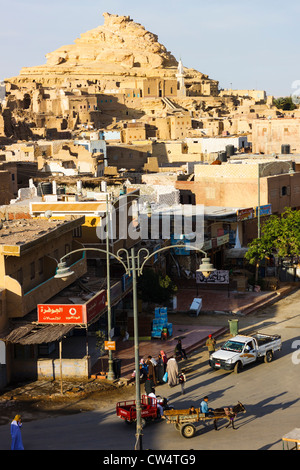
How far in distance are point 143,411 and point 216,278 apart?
56.0 feet

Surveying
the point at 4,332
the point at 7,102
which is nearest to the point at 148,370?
the point at 4,332

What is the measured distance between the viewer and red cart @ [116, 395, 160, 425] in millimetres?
19531

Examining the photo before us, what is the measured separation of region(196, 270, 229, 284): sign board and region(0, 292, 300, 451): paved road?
10457mm

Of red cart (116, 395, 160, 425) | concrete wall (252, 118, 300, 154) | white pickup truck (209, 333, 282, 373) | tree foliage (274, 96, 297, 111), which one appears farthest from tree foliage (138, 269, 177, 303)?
tree foliage (274, 96, 297, 111)

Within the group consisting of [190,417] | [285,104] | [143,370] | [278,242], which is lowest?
[143,370]

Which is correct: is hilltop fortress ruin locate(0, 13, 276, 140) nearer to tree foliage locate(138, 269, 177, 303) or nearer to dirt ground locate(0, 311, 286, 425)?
tree foliage locate(138, 269, 177, 303)

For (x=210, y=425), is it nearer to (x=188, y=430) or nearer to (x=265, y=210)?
(x=188, y=430)

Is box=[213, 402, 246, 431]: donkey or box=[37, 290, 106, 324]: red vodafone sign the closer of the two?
box=[213, 402, 246, 431]: donkey

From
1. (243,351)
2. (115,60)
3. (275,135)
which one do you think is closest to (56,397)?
(243,351)

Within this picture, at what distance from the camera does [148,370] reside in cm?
2356

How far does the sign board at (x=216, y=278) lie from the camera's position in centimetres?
3621

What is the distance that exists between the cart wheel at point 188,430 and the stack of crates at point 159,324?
959 centimetres

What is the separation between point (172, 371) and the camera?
75.3 feet

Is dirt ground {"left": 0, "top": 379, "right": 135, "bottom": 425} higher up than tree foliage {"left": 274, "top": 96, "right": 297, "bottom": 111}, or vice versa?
tree foliage {"left": 274, "top": 96, "right": 297, "bottom": 111}
